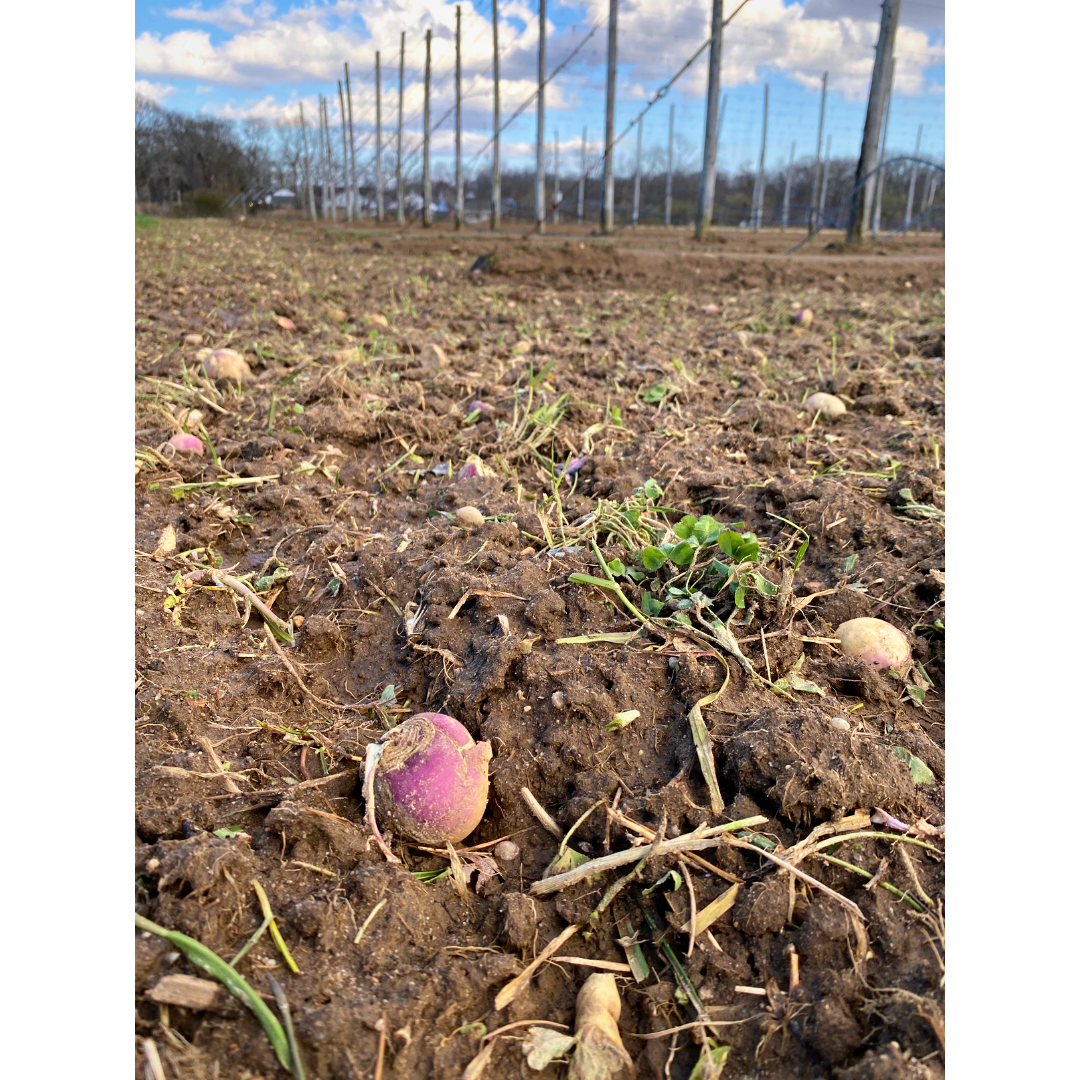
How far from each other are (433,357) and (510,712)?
3639mm

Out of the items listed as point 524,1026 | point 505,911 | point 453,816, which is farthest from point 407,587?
point 524,1026

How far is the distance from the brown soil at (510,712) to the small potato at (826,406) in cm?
7

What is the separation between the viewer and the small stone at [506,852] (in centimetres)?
155

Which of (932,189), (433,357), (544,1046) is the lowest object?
(544,1046)

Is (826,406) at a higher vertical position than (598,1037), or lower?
higher

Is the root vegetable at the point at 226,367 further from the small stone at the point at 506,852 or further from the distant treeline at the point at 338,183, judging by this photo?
the distant treeline at the point at 338,183

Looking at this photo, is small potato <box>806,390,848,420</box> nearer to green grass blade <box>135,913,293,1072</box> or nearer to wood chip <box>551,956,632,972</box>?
wood chip <box>551,956,632,972</box>

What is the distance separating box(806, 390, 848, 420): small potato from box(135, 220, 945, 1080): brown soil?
67 millimetres

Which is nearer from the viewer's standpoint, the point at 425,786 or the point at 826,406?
the point at 425,786

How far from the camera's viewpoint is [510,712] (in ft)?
5.82

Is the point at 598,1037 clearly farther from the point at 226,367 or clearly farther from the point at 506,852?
the point at 226,367

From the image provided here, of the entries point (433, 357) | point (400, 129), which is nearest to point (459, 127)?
point (400, 129)

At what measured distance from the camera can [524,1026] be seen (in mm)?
1240

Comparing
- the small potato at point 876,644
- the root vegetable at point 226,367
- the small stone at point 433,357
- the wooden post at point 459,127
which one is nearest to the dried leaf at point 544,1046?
the small potato at point 876,644
